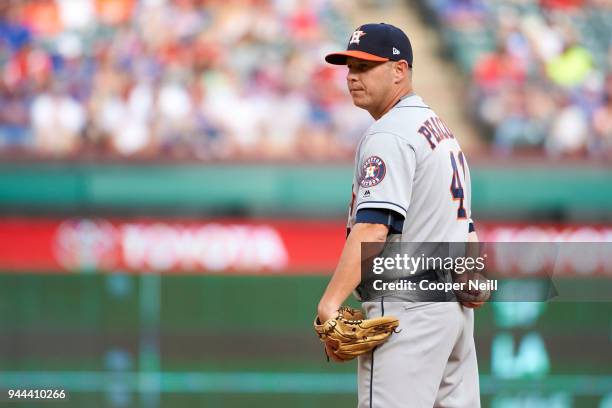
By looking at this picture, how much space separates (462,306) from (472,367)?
0.21 meters

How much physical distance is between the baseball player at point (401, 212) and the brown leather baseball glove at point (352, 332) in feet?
A: 0.10

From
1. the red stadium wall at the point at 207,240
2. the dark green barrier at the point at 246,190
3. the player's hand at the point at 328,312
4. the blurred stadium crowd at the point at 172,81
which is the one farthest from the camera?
the blurred stadium crowd at the point at 172,81

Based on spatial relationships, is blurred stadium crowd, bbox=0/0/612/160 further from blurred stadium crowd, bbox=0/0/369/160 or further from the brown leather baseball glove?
the brown leather baseball glove

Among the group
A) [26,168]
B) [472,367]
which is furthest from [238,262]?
[472,367]

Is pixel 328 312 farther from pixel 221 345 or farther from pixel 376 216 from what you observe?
pixel 221 345

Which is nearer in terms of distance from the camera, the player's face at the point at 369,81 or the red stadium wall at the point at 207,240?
the player's face at the point at 369,81

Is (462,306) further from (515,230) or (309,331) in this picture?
(515,230)

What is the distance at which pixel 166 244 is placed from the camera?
23.2 ft

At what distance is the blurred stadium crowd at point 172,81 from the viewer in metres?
8.16

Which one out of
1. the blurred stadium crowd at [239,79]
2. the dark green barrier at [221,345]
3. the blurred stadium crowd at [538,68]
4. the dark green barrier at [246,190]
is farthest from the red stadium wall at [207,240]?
the blurred stadium crowd at [538,68]

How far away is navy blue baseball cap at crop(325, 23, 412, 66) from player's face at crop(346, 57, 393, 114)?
0.10 ft

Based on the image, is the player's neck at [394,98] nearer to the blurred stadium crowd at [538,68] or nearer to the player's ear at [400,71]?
the player's ear at [400,71]

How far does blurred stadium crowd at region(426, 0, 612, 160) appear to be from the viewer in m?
8.46

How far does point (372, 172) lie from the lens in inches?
111
